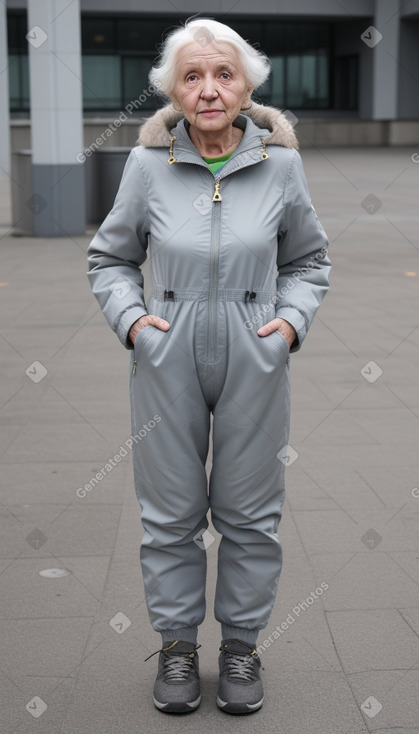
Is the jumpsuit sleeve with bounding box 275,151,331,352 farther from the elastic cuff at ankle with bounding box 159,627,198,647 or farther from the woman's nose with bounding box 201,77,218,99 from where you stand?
the elastic cuff at ankle with bounding box 159,627,198,647

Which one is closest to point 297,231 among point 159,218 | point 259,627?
point 159,218

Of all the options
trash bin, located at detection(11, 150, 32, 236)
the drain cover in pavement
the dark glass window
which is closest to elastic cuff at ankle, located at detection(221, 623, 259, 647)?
the drain cover in pavement

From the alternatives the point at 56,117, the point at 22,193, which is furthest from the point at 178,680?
the point at 22,193

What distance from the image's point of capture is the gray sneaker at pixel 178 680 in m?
3.15

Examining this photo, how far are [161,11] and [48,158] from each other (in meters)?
27.5

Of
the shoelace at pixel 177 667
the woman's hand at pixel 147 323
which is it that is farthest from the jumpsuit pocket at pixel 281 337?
the shoelace at pixel 177 667

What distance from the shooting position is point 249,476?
3117 mm

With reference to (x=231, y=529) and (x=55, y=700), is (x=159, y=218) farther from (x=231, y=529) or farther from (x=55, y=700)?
(x=55, y=700)

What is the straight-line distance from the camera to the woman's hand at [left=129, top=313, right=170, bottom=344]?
9.87ft

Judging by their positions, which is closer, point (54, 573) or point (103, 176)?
point (54, 573)

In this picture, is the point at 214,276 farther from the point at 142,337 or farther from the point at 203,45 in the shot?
the point at 203,45

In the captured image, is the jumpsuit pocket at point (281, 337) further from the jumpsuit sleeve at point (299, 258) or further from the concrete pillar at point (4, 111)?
the concrete pillar at point (4, 111)

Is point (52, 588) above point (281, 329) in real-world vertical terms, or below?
below

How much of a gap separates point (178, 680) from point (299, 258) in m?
1.26
